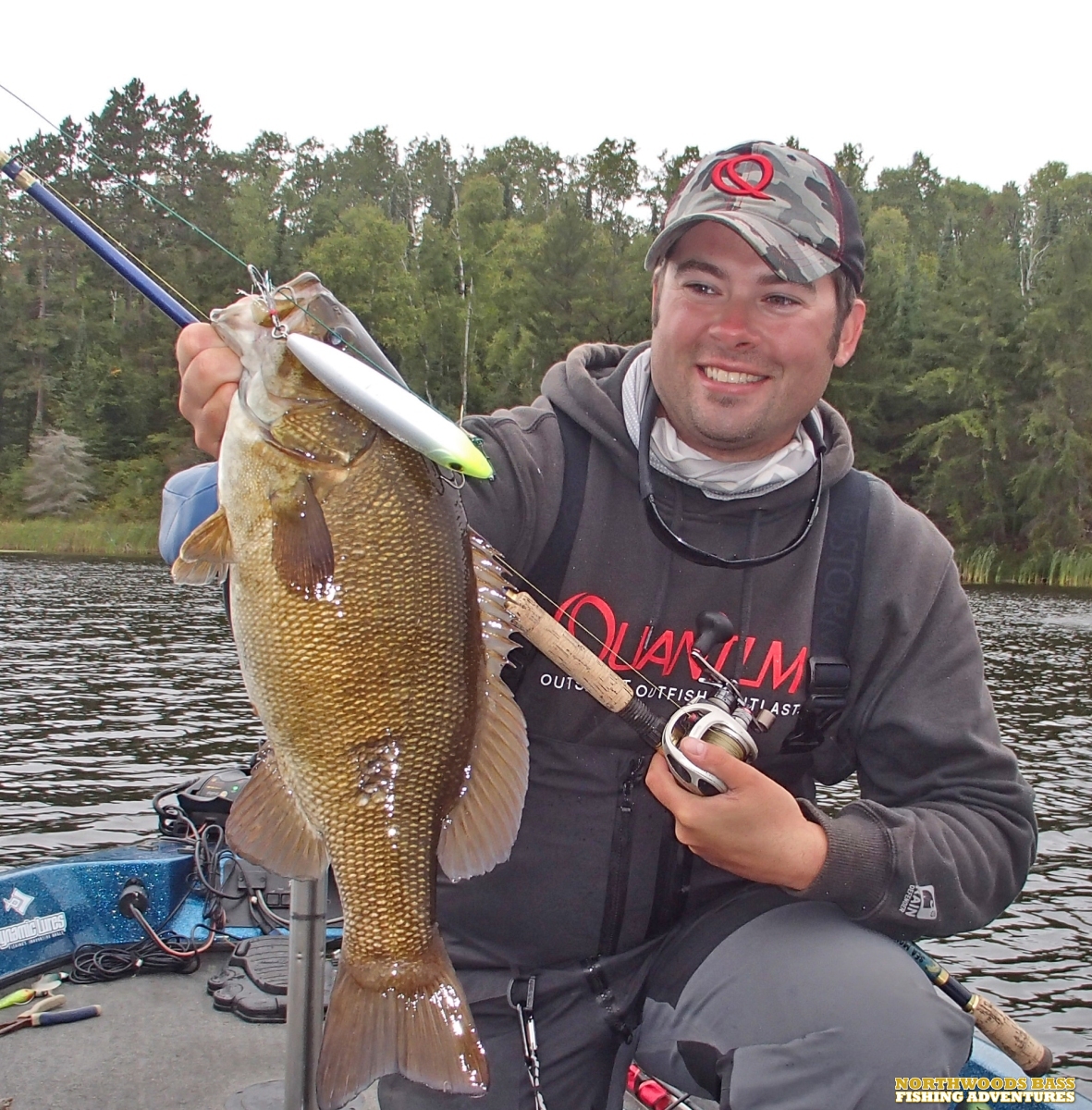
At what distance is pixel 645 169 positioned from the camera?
5322 centimetres

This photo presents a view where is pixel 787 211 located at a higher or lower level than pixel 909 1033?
higher

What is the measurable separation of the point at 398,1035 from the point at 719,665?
122cm

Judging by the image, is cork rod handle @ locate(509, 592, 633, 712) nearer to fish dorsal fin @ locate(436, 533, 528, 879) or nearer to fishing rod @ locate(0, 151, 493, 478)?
fish dorsal fin @ locate(436, 533, 528, 879)

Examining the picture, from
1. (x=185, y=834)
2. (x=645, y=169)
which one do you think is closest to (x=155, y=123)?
(x=645, y=169)

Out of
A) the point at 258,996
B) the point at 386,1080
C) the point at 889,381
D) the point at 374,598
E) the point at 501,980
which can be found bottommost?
the point at 258,996

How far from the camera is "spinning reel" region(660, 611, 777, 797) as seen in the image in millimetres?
2268

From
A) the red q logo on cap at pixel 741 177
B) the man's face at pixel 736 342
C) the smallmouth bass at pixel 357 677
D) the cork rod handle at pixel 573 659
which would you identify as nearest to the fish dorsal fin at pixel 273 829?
the smallmouth bass at pixel 357 677

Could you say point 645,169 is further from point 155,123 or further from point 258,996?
point 258,996

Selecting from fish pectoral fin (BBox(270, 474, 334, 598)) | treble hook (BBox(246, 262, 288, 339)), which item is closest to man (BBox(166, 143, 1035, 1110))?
fish pectoral fin (BBox(270, 474, 334, 598))

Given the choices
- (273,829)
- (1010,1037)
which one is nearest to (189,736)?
(1010,1037)

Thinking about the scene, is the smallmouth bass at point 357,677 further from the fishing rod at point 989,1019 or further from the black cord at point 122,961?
the black cord at point 122,961

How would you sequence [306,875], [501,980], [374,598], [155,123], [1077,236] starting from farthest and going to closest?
[155,123], [1077,236], [501,980], [306,875], [374,598]

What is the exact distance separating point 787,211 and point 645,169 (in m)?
53.7

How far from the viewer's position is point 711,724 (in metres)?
2.34
